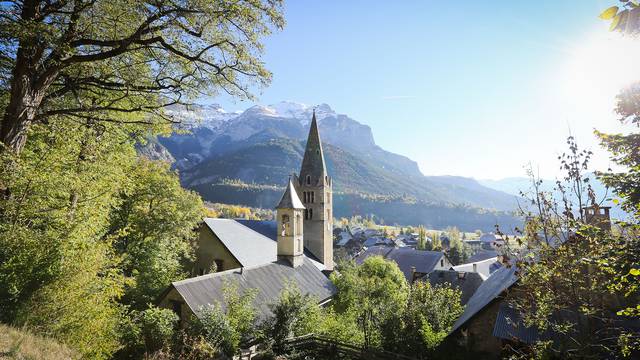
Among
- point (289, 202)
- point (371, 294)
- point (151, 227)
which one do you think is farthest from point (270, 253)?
point (151, 227)

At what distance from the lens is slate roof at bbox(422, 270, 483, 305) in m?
35.9

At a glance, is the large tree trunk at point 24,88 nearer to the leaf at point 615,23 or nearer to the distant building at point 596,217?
the leaf at point 615,23

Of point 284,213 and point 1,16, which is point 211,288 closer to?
point 284,213

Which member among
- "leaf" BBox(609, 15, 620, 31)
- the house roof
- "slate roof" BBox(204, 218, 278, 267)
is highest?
"leaf" BBox(609, 15, 620, 31)

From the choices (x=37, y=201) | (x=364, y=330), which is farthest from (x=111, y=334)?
(x=364, y=330)

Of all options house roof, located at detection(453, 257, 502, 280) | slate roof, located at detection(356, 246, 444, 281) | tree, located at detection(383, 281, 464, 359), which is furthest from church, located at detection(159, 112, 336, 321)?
house roof, located at detection(453, 257, 502, 280)

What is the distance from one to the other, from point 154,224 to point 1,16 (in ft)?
56.1

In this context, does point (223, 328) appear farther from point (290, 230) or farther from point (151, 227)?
point (290, 230)

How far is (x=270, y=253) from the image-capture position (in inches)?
1256

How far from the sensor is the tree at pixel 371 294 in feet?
62.7

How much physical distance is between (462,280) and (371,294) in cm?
1717

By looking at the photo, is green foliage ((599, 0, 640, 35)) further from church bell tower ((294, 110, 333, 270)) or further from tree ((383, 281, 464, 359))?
church bell tower ((294, 110, 333, 270))

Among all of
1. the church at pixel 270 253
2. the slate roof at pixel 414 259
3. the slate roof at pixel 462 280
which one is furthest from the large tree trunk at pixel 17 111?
the slate roof at pixel 414 259

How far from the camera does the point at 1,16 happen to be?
645cm
